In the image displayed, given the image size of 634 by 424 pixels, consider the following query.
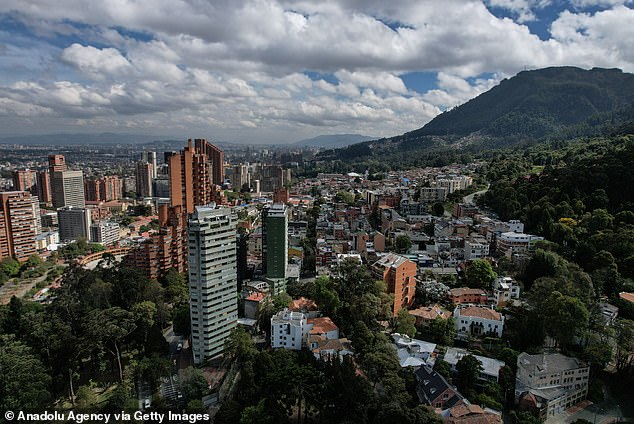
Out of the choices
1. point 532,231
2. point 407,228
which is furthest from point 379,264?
point 532,231

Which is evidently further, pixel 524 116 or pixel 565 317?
pixel 524 116

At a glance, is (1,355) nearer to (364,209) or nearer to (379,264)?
(379,264)

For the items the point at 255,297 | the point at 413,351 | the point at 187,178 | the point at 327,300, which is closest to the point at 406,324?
the point at 413,351

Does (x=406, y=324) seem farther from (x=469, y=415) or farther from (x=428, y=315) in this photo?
(x=469, y=415)

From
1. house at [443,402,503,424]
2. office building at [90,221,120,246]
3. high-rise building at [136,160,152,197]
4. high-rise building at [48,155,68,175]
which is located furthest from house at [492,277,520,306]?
high-rise building at [136,160,152,197]

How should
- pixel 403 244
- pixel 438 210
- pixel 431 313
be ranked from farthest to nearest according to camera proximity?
1. pixel 438 210
2. pixel 403 244
3. pixel 431 313

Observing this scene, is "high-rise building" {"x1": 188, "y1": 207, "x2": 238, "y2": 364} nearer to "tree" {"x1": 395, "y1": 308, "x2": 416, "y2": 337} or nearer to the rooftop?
"tree" {"x1": 395, "y1": 308, "x2": 416, "y2": 337}
